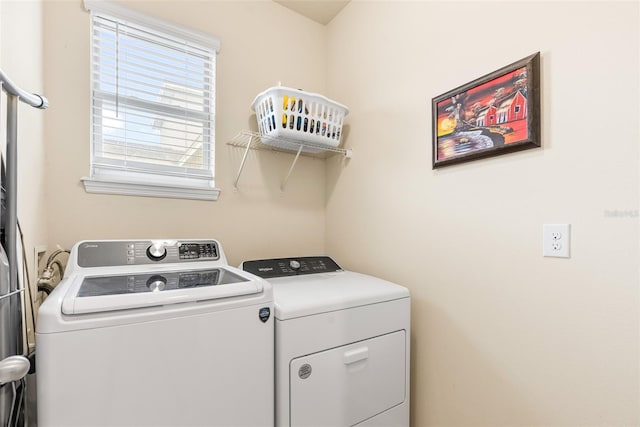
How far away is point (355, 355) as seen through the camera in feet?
4.00

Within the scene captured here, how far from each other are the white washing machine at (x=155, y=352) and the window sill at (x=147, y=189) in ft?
A: 1.82

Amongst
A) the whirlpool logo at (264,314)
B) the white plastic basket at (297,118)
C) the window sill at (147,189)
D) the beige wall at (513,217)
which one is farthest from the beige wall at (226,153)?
the whirlpool logo at (264,314)

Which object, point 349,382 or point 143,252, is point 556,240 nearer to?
point 349,382

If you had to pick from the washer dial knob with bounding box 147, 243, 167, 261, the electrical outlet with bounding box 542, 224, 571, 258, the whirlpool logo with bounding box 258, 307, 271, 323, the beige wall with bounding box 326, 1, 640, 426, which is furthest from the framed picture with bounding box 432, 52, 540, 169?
the washer dial knob with bounding box 147, 243, 167, 261

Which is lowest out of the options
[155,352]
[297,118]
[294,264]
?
[155,352]

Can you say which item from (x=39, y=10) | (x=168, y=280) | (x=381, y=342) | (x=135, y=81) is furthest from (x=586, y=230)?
(x=39, y=10)

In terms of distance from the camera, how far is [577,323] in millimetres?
988

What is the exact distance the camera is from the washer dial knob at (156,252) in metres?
1.37

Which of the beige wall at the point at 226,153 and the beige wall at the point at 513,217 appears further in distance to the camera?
the beige wall at the point at 226,153

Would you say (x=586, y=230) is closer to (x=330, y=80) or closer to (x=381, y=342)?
(x=381, y=342)

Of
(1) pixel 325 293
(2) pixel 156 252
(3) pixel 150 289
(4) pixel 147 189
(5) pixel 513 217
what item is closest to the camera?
(3) pixel 150 289

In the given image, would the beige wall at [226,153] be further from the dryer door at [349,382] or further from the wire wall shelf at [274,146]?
the dryer door at [349,382]

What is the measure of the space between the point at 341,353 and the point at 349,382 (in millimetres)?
134

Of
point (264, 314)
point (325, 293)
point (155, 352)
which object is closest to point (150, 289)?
point (155, 352)
